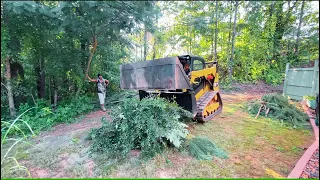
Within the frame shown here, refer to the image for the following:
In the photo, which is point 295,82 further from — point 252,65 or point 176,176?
point 176,176

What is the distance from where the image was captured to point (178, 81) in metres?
3.53

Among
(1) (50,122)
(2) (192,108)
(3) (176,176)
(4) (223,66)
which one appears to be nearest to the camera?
(3) (176,176)

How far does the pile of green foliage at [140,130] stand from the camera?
2.95m

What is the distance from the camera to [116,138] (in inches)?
127

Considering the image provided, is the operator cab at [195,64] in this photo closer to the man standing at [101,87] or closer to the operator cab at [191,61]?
the operator cab at [191,61]

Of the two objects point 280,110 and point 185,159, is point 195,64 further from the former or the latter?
point 280,110

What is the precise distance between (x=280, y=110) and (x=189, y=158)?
14.0 feet

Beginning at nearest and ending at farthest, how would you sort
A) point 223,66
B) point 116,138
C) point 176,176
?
point 176,176, point 116,138, point 223,66

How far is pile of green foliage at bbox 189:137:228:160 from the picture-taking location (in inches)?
119

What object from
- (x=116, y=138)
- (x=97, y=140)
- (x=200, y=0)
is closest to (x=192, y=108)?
(x=116, y=138)

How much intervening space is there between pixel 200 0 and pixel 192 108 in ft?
36.8

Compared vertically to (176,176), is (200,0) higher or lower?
higher

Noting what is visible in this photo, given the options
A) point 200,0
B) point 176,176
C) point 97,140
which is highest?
point 200,0

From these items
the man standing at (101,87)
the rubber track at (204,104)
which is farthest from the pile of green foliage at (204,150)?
the man standing at (101,87)
